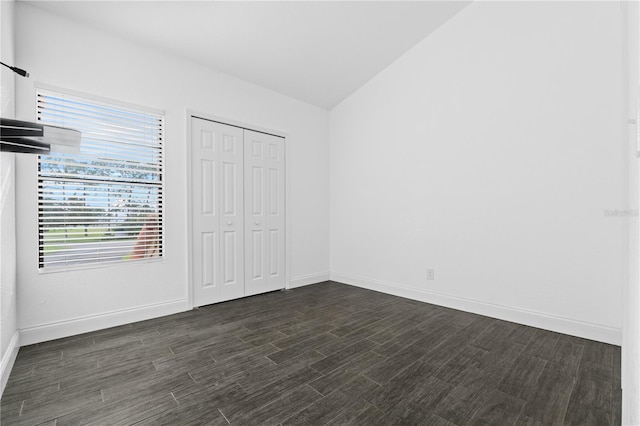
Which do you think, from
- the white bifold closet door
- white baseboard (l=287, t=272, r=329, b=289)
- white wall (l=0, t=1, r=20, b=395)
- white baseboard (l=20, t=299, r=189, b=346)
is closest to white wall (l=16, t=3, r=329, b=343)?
white baseboard (l=20, t=299, r=189, b=346)

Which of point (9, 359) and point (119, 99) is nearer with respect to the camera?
point (9, 359)

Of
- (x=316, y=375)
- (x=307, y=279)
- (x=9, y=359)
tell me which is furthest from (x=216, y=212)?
(x=316, y=375)

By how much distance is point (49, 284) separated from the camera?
8.53 feet

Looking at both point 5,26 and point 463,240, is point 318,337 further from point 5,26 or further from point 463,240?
point 5,26

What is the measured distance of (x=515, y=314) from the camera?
3.07m

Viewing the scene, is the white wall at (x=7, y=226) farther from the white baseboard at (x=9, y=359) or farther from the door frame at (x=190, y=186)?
the door frame at (x=190, y=186)

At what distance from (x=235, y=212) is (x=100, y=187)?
4.79 feet

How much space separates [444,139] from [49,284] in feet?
14.1

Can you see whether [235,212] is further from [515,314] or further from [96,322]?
[515,314]

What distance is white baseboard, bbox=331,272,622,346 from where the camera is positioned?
8.59 feet

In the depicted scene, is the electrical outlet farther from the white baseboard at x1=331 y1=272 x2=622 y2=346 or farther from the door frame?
the door frame

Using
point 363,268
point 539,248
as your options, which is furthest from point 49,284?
point 539,248

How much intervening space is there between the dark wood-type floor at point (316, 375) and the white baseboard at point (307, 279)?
1359 mm

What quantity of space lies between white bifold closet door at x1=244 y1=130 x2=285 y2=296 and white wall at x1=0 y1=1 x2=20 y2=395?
7.18ft
